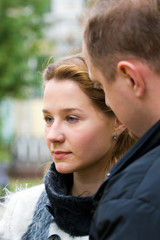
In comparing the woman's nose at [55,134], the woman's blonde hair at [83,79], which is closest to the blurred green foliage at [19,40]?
the woman's blonde hair at [83,79]

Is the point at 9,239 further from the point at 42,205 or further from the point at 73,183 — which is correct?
the point at 73,183

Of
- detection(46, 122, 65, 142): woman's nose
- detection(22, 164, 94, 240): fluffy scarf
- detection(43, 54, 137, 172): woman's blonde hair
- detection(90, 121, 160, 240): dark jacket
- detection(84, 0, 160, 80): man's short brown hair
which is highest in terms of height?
detection(84, 0, 160, 80): man's short brown hair

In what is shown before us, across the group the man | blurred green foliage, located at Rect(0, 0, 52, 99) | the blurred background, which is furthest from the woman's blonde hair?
blurred green foliage, located at Rect(0, 0, 52, 99)

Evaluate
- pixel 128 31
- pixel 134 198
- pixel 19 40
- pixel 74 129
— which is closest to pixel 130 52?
pixel 128 31

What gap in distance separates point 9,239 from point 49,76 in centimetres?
82

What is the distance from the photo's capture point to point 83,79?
2309 mm

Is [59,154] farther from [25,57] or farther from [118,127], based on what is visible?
[25,57]

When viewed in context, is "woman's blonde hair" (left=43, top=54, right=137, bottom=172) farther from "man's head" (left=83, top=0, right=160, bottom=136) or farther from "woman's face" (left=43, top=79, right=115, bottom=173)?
"man's head" (left=83, top=0, right=160, bottom=136)

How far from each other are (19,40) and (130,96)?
53.0ft

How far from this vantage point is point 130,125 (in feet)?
4.92

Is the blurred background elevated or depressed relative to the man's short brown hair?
depressed

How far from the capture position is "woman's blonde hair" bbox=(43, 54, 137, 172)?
7.52ft

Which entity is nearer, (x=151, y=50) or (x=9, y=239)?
(x=151, y=50)

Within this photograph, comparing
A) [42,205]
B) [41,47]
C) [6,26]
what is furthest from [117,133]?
[41,47]
